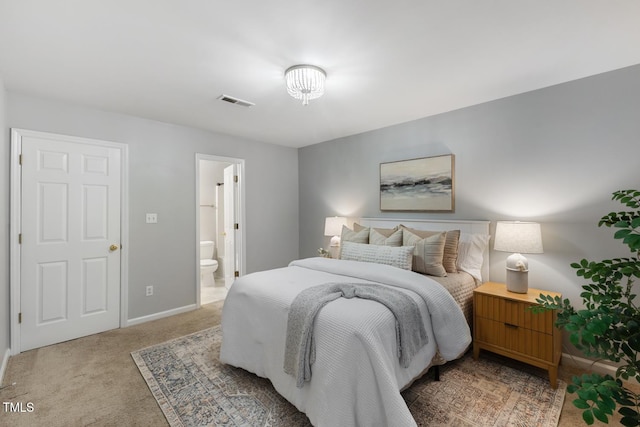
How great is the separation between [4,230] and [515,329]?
4296 mm

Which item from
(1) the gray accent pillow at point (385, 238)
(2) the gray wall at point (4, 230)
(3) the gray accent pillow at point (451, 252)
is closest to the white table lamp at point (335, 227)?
(1) the gray accent pillow at point (385, 238)

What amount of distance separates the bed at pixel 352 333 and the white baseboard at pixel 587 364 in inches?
33.1

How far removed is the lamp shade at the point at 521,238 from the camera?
7.55ft

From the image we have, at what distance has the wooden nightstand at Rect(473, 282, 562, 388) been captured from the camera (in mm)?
2111

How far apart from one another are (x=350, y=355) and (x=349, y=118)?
2.64 meters

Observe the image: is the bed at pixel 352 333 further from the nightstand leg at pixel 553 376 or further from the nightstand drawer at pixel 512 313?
the nightstand leg at pixel 553 376

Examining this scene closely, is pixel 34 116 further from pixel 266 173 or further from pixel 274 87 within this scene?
pixel 266 173

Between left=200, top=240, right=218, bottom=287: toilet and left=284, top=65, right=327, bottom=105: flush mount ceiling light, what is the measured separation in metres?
3.48

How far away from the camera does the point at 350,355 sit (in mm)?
1500

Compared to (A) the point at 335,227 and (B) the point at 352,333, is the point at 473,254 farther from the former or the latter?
(B) the point at 352,333

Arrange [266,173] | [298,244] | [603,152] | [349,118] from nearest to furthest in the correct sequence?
[603,152]
[349,118]
[266,173]
[298,244]

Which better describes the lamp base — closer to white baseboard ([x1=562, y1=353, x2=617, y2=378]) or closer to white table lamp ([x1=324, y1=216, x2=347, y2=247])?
white baseboard ([x1=562, y1=353, x2=617, y2=378])

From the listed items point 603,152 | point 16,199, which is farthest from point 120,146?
point 603,152

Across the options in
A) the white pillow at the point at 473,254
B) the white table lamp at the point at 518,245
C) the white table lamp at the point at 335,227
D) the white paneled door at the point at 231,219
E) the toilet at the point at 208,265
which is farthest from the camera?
the toilet at the point at 208,265
